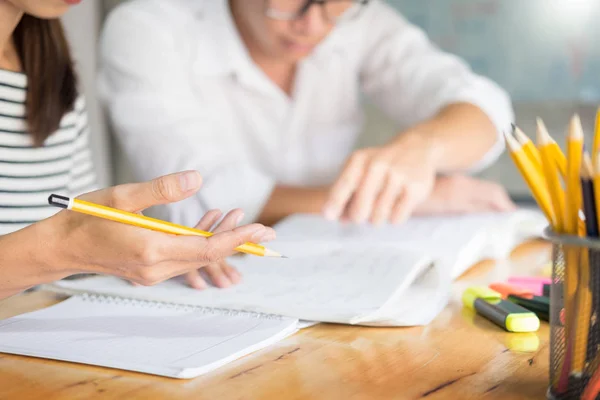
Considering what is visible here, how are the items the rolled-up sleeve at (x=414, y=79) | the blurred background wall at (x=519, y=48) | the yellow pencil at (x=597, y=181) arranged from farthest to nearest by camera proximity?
the blurred background wall at (x=519, y=48) → the rolled-up sleeve at (x=414, y=79) → the yellow pencil at (x=597, y=181)

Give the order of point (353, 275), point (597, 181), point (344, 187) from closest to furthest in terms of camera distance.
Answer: point (597, 181)
point (353, 275)
point (344, 187)

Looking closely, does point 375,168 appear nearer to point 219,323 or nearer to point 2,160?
point 219,323

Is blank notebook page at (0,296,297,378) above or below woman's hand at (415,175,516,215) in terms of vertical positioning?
above

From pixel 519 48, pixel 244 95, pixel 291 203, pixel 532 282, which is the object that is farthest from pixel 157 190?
pixel 519 48

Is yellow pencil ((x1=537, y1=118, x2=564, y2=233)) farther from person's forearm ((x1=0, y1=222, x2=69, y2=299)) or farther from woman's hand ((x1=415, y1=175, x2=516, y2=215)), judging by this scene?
woman's hand ((x1=415, y1=175, x2=516, y2=215))

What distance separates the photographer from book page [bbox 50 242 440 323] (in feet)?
2.22

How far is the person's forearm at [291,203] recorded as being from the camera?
1220 millimetres

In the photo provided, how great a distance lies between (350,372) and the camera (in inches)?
21.6

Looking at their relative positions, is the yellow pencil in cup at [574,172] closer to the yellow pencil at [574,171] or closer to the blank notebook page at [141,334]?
the yellow pencil at [574,171]

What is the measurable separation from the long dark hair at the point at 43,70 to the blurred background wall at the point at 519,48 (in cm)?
112

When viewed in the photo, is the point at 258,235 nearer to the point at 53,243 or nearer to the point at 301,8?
the point at 53,243

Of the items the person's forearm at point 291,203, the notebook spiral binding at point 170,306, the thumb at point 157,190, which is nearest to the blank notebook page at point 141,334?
the notebook spiral binding at point 170,306

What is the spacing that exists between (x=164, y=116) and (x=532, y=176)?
2.84 feet

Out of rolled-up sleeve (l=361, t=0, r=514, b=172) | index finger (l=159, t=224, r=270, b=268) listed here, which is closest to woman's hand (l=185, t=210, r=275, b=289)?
index finger (l=159, t=224, r=270, b=268)
